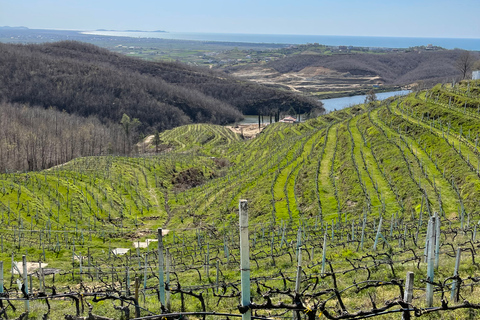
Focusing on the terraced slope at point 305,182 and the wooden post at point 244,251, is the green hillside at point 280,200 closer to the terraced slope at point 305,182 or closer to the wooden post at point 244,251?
the terraced slope at point 305,182

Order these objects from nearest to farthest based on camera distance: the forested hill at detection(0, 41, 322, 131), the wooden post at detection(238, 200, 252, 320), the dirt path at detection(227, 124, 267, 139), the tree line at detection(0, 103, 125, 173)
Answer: the wooden post at detection(238, 200, 252, 320), the tree line at detection(0, 103, 125, 173), the dirt path at detection(227, 124, 267, 139), the forested hill at detection(0, 41, 322, 131)

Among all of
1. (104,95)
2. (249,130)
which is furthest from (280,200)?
(104,95)

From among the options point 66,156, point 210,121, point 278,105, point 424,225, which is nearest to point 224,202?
point 424,225

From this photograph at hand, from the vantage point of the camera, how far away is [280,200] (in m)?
43.9

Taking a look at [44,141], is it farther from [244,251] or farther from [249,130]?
[244,251]

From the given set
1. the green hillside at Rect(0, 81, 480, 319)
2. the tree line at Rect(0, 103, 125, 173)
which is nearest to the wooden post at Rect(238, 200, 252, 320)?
the green hillside at Rect(0, 81, 480, 319)

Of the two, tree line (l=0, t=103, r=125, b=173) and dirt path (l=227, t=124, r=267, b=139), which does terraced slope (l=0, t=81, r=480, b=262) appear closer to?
tree line (l=0, t=103, r=125, b=173)

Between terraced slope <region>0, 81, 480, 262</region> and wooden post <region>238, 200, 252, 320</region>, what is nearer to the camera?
wooden post <region>238, 200, 252, 320</region>

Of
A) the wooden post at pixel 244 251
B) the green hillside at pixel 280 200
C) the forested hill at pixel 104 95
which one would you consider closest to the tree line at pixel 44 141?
the green hillside at pixel 280 200

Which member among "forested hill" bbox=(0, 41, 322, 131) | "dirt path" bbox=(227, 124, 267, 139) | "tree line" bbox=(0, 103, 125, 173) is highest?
"forested hill" bbox=(0, 41, 322, 131)

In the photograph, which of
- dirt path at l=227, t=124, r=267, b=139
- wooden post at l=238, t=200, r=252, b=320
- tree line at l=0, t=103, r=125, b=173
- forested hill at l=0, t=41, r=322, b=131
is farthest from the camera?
forested hill at l=0, t=41, r=322, b=131

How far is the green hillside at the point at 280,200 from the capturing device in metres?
23.5

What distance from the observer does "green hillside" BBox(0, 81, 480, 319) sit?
23.5 meters

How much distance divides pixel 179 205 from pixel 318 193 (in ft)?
64.6
